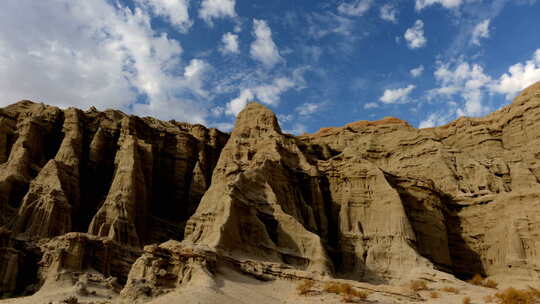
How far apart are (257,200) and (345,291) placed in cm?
1055

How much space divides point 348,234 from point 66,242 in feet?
67.4

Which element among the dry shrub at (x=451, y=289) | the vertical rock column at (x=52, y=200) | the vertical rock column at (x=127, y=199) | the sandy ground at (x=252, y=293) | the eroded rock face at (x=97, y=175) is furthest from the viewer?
the vertical rock column at (x=127, y=199)

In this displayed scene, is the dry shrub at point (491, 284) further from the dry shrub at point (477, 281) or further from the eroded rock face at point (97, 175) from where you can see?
the eroded rock face at point (97, 175)

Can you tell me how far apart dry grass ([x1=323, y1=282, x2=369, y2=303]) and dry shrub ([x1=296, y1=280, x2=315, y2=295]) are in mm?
783

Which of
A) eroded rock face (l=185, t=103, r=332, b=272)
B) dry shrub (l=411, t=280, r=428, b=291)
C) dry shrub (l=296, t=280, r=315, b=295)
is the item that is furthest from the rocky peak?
dry shrub (l=296, t=280, r=315, b=295)

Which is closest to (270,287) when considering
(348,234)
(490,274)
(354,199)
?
(348,234)

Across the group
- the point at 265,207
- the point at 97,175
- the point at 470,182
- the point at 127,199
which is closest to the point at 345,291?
the point at 265,207

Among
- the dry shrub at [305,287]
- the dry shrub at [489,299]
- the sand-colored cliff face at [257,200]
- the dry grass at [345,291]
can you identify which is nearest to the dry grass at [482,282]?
the sand-colored cliff face at [257,200]

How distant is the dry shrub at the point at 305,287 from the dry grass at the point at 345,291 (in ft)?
2.57

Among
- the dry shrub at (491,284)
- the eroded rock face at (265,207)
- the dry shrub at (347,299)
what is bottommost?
the dry shrub at (347,299)

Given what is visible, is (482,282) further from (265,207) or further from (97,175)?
(97,175)

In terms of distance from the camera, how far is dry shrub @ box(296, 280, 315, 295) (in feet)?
81.8

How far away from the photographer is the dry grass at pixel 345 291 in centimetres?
2484

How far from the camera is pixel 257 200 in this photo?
33.9 meters
